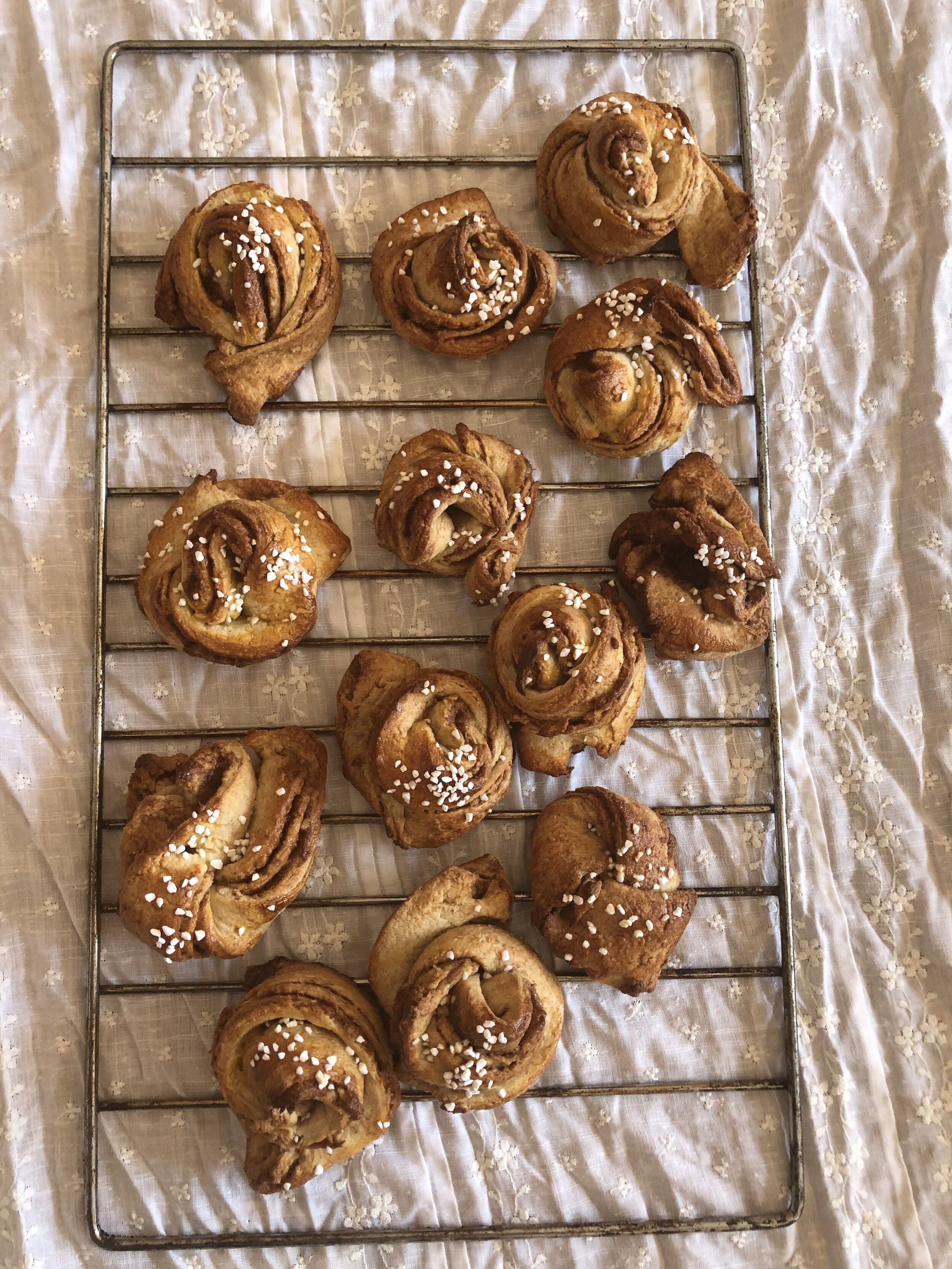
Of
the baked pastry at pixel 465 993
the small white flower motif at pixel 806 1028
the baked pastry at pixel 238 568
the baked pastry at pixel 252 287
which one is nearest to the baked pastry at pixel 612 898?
the baked pastry at pixel 465 993

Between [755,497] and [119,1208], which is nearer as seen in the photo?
[119,1208]

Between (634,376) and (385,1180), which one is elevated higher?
(634,376)

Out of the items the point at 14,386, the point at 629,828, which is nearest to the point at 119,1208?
the point at 629,828

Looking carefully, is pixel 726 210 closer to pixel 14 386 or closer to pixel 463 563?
pixel 463 563

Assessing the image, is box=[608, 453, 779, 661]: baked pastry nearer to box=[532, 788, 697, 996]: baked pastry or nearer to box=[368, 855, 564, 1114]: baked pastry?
box=[532, 788, 697, 996]: baked pastry

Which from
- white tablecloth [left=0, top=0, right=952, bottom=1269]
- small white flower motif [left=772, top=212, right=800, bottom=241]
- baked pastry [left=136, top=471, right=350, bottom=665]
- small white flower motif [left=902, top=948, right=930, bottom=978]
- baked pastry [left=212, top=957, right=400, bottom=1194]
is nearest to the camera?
baked pastry [left=212, top=957, right=400, bottom=1194]

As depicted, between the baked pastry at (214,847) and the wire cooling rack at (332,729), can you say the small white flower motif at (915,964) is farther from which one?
the baked pastry at (214,847)

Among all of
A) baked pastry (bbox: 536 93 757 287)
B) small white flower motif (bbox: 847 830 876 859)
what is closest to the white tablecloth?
small white flower motif (bbox: 847 830 876 859)
